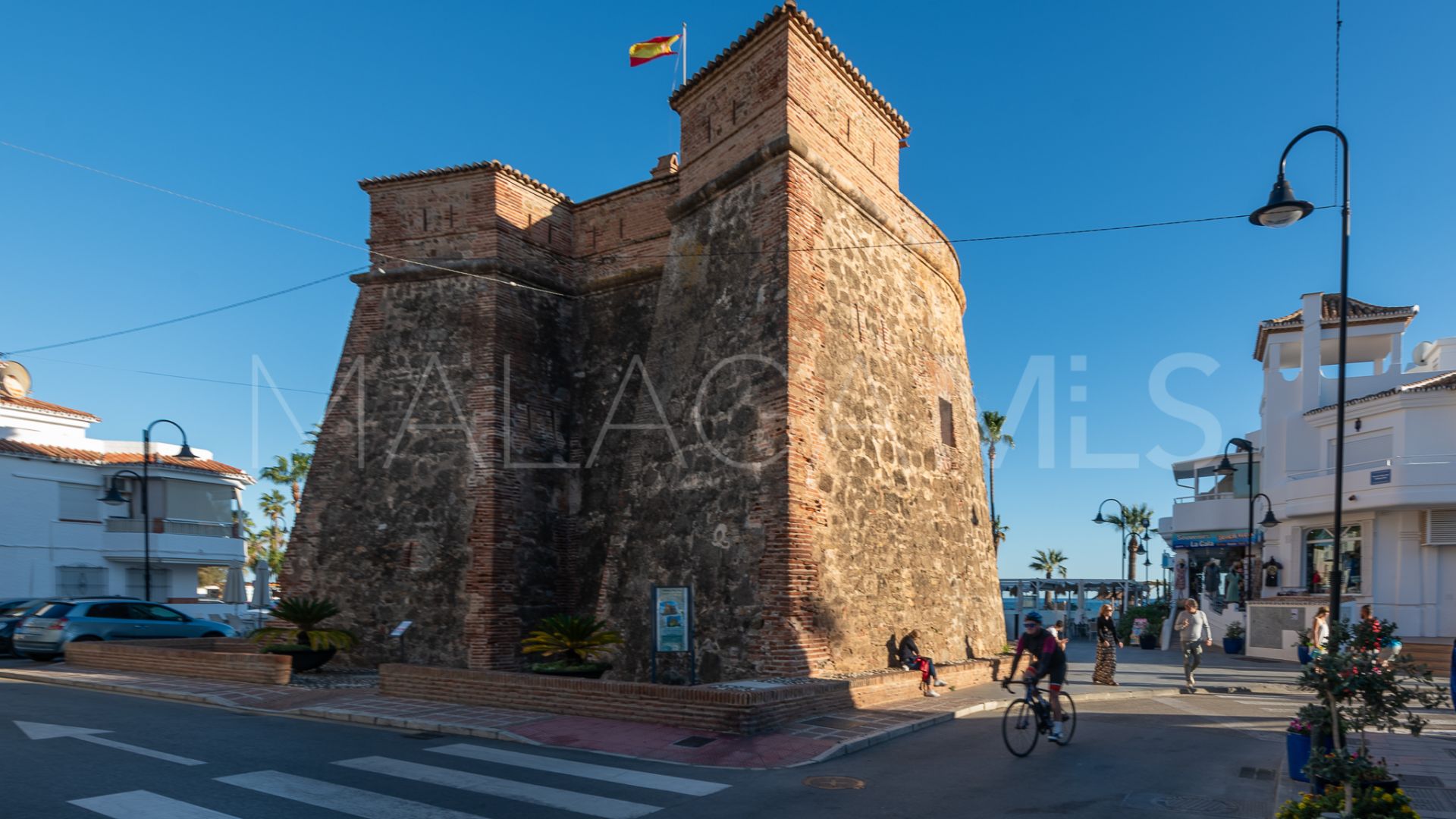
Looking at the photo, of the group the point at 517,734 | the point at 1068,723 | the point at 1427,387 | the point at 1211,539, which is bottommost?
the point at 1211,539

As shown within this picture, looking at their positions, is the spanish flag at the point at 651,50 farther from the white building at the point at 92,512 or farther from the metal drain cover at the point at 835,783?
the white building at the point at 92,512

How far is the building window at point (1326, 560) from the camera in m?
26.1

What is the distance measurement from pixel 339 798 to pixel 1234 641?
91.9 feet

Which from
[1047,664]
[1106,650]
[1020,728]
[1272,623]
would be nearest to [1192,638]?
[1106,650]

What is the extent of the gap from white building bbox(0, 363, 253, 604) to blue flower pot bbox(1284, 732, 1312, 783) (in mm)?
33189

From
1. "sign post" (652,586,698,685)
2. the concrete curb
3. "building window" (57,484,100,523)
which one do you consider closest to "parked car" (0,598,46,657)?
the concrete curb

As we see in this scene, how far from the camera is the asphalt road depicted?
7.15 meters

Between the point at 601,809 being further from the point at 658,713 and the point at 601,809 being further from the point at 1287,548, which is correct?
the point at 1287,548

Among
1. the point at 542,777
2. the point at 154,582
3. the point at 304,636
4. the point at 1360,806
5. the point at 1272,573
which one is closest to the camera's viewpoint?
the point at 1360,806

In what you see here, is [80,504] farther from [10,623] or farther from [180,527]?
[10,623]

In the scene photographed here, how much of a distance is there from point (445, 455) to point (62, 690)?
7083mm

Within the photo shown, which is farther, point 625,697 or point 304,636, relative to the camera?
point 304,636

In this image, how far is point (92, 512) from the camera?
101ft

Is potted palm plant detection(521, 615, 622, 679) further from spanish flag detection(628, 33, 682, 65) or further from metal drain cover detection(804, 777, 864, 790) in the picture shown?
spanish flag detection(628, 33, 682, 65)
